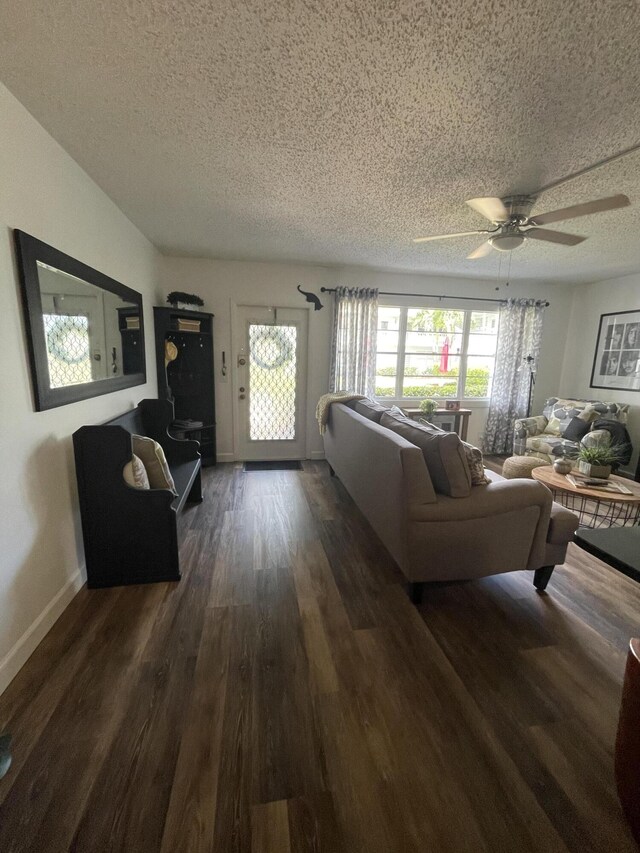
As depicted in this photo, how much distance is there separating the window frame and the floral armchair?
0.76 m

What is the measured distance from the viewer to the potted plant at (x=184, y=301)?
3656 mm

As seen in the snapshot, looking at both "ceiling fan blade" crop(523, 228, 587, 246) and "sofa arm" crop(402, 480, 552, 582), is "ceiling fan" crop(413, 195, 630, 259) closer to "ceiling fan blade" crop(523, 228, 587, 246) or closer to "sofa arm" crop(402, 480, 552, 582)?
"ceiling fan blade" crop(523, 228, 587, 246)

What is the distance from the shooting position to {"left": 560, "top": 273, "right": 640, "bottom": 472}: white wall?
436cm

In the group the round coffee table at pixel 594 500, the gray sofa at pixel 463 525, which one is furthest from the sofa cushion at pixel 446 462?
the round coffee table at pixel 594 500

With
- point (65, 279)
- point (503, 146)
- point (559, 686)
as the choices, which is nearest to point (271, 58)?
point (503, 146)

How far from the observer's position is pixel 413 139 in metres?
1.75

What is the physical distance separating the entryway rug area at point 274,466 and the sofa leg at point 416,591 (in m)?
2.44

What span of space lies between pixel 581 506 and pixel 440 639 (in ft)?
8.09

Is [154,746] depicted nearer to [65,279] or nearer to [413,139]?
[65,279]

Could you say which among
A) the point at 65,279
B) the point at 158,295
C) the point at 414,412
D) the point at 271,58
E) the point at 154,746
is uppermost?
the point at 271,58

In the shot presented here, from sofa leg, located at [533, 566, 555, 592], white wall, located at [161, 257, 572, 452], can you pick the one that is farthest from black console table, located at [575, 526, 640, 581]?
white wall, located at [161, 257, 572, 452]

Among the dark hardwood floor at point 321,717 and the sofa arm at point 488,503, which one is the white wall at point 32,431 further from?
the sofa arm at point 488,503

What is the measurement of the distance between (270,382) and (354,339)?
3.97ft

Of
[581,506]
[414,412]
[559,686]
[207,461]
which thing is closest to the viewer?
[559,686]
